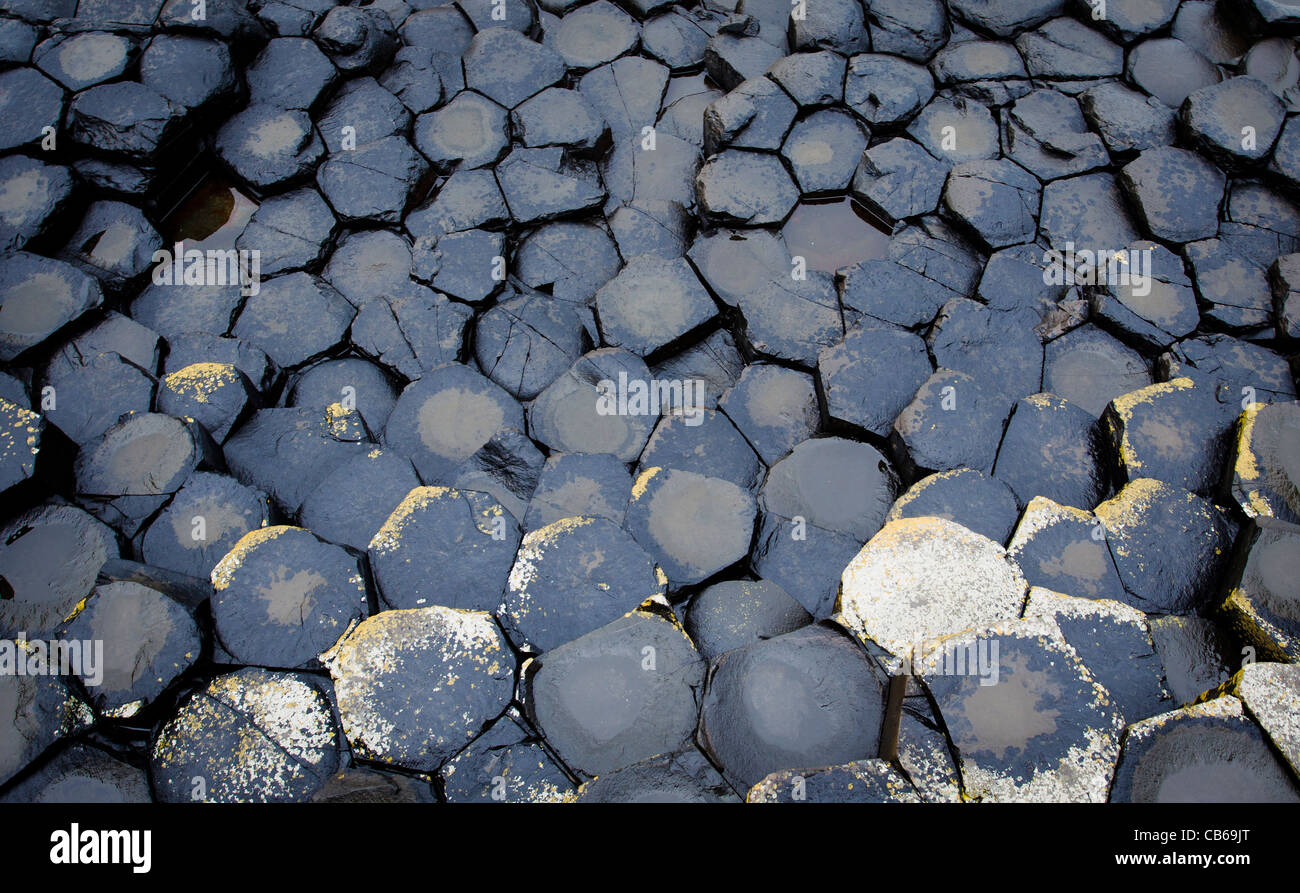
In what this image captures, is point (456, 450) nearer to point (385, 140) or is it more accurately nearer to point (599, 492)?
point (599, 492)

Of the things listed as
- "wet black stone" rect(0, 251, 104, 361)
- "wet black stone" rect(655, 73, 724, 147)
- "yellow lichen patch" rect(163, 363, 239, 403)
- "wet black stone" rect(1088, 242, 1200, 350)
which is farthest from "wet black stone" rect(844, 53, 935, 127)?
"wet black stone" rect(0, 251, 104, 361)

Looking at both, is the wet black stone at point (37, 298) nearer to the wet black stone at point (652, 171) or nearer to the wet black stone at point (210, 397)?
the wet black stone at point (210, 397)

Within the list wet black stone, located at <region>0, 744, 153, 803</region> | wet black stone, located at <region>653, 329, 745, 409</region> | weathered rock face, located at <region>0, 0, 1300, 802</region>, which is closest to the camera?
wet black stone, located at <region>0, 744, 153, 803</region>

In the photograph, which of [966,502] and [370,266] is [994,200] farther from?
[370,266]

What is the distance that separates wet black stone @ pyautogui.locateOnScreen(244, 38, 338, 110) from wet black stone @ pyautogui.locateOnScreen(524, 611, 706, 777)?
308cm

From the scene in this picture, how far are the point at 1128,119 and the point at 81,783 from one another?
479 centimetres

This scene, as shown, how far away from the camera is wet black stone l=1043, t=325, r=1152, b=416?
3188 mm

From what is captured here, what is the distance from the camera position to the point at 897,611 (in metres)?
2.45

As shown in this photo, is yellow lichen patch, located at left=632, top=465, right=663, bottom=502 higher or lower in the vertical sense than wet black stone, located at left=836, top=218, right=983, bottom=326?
lower

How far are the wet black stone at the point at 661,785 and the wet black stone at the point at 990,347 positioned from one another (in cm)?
184

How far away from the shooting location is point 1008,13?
408 centimetres

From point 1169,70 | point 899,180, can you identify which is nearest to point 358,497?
point 899,180

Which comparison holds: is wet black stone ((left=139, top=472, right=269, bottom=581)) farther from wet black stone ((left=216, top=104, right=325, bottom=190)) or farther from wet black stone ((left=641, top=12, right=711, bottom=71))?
wet black stone ((left=641, top=12, right=711, bottom=71))

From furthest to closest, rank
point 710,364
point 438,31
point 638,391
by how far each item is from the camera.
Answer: point 438,31, point 710,364, point 638,391
